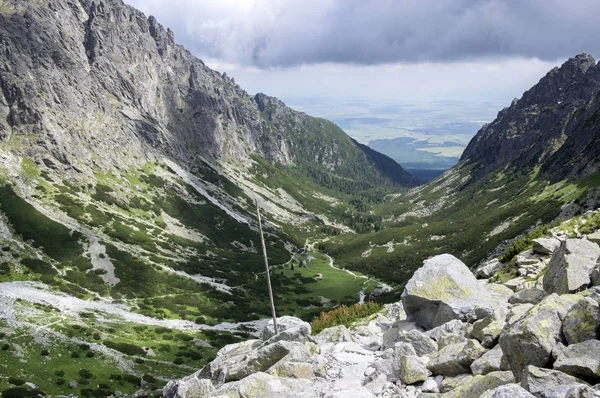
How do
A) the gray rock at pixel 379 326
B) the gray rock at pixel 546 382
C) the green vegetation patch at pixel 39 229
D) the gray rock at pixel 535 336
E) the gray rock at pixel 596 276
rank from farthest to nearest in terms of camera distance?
1. the green vegetation patch at pixel 39 229
2. the gray rock at pixel 379 326
3. the gray rock at pixel 596 276
4. the gray rock at pixel 535 336
5. the gray rock at pixel 546 382

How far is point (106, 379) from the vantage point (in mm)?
63344

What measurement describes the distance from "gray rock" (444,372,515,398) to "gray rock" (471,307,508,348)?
3.39 m

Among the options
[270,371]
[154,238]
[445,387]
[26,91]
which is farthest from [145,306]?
Answer: [26,91]

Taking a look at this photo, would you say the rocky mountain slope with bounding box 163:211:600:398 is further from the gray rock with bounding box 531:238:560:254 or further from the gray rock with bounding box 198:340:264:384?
the gray rock with bounding box 531:238:560:254

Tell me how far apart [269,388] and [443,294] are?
1525 cm

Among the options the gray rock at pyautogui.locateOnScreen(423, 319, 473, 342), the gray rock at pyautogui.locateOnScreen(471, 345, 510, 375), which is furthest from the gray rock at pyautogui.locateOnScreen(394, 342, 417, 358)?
the gray rock at pyautogui.locateOnScreen(471, 345, 510, 375)

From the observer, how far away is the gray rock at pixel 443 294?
86.0 feet

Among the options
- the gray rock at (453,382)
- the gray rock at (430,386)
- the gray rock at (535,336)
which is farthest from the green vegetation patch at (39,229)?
the gray rock at (535,336)

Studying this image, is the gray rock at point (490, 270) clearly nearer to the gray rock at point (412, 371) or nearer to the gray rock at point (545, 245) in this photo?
the gray rock at point (545, 245)

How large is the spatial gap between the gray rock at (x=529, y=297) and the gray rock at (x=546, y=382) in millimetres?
11678

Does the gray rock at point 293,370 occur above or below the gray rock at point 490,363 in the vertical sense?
below

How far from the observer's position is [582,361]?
12.5 metres

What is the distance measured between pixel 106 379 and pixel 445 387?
64336 millimetres

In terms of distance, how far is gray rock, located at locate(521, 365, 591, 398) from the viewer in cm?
1177
